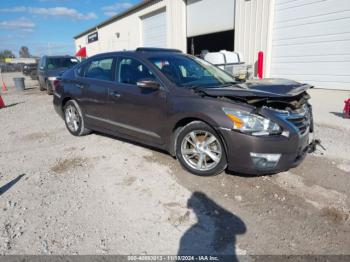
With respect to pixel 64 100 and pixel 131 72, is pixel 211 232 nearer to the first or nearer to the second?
pixel 131 72

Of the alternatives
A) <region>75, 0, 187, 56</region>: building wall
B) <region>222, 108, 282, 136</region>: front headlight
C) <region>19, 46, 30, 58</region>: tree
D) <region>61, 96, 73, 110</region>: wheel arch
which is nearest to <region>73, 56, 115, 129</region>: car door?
<region>61, 96, 73, 110</region>: wheel arch

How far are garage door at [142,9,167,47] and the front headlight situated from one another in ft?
47.8

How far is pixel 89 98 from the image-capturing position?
15.9 feet

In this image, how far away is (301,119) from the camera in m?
3.30

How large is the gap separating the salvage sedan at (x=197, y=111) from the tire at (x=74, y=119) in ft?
0.88

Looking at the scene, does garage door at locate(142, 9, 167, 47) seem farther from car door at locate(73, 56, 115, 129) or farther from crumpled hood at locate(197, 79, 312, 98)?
crumpled hood at locate(197, 79, 312, 98)

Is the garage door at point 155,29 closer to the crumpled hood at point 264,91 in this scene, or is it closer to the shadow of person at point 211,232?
the crumpled hood at point 264,91

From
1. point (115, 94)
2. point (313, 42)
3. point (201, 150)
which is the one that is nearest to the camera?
point (201, 150)

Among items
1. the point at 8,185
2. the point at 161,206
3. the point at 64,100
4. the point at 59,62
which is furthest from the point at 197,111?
the point at 59,62

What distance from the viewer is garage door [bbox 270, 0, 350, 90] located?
29.0 ft

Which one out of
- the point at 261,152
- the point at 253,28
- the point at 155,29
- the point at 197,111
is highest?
the point at 155,29

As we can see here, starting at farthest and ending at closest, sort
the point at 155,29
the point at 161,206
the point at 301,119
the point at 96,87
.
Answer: the point at 155,29 → the point at 96,87 → the point at 301,119 → the point at 161,206

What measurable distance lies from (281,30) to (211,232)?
9903mm

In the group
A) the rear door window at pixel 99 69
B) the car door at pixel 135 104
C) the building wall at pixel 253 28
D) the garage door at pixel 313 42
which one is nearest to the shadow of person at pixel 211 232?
the car door at pixel 135 104
